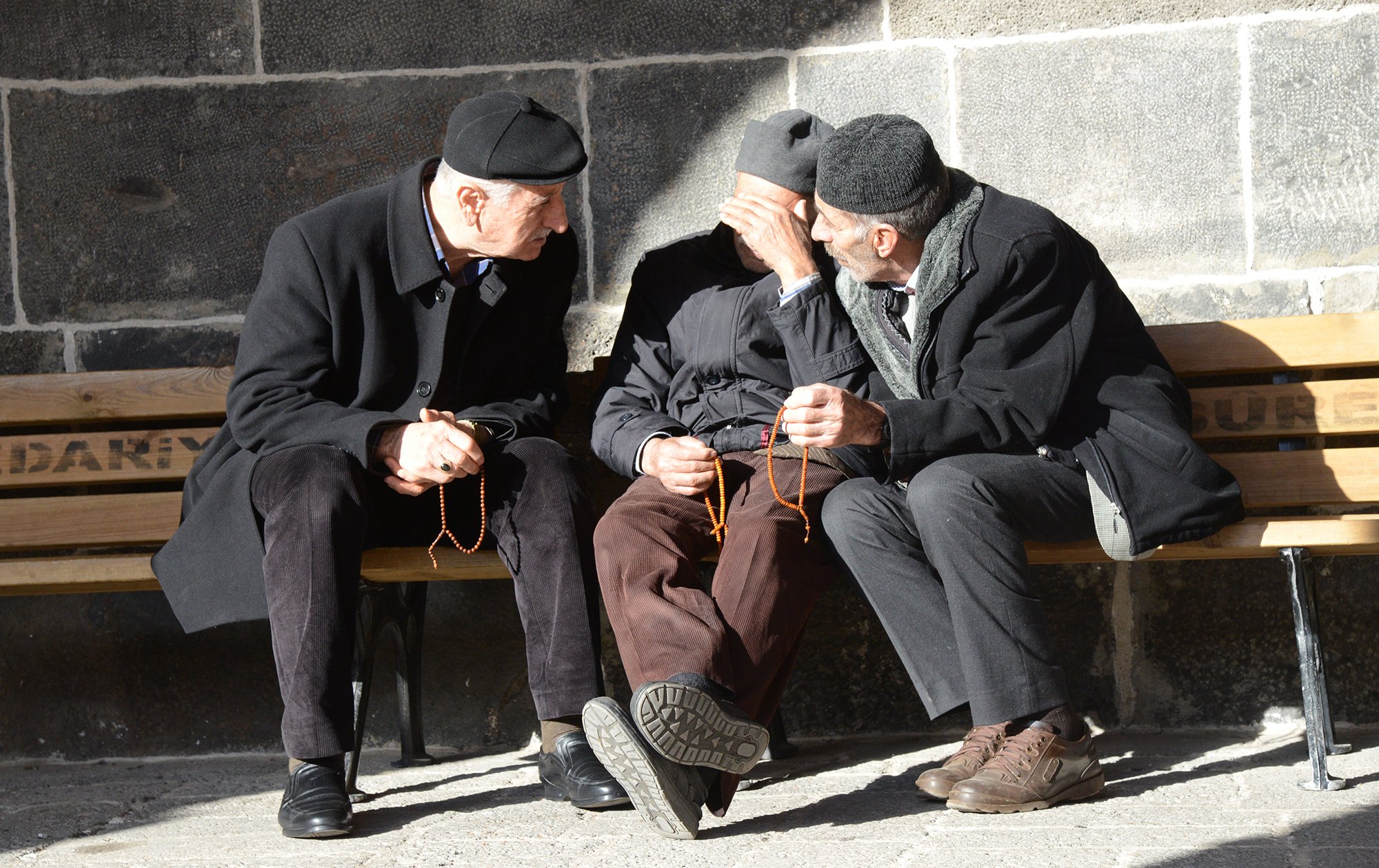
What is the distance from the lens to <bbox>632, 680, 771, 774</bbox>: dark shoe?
7.25 ft

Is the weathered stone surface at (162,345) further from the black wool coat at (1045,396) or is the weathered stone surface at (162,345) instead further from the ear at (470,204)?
the black wool coat at (1045,396)

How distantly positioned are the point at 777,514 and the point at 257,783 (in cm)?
160

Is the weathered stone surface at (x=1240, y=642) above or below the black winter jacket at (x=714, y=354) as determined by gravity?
below

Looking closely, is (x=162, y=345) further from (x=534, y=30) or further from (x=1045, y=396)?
(x=1045, y=396)

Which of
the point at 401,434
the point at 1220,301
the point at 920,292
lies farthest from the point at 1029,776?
the point at 1220,301

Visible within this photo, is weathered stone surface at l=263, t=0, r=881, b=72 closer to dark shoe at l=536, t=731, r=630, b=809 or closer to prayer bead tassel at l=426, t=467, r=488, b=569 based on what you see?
prayer bead tassel at l=426, t=467, r=488, b=569

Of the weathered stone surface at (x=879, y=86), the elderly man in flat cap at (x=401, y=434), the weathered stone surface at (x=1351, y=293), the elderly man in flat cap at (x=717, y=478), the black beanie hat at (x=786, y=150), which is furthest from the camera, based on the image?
the weathered stone surface at (x=879, y=86)

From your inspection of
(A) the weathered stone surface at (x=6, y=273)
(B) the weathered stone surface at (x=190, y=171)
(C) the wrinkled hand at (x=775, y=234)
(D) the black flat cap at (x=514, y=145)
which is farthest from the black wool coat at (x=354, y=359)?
(A) the weathered stone surface at (x=6, y=273)

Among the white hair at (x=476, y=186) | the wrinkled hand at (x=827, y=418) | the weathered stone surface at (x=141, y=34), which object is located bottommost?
the wrinkled hand at (x=827, y=418)

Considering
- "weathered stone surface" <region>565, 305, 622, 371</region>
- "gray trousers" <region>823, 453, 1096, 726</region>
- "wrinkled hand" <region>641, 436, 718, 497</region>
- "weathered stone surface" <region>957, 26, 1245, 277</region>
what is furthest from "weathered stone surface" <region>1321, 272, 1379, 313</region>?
"weathered stone surface" <region>565, 305, 622, 371</region>

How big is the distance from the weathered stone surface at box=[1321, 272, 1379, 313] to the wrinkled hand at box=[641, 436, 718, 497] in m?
1.90

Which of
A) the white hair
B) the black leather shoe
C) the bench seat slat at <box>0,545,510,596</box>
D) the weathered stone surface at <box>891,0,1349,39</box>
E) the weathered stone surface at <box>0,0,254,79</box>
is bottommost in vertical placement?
the black leather shoe

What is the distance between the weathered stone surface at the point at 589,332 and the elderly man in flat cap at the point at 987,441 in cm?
114

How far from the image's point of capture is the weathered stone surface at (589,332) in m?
3.85
